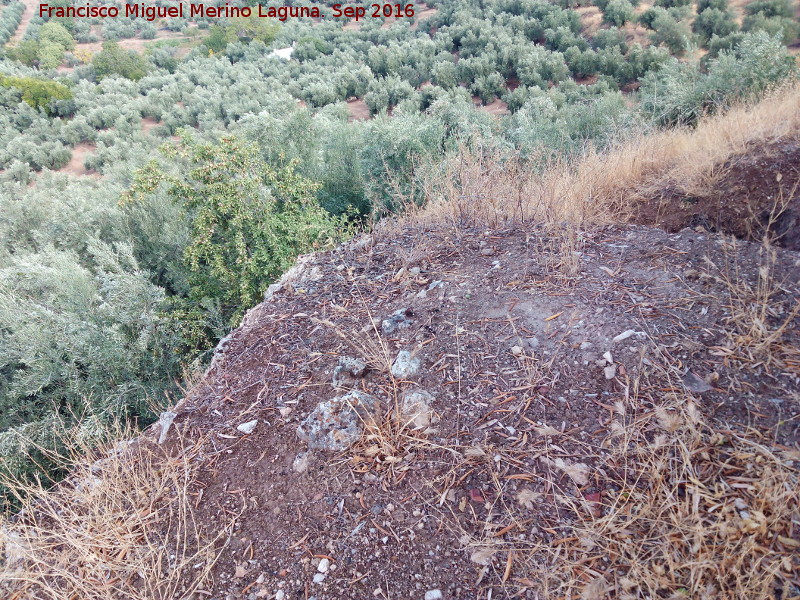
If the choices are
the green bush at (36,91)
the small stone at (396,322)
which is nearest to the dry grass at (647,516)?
the small stone at (396,322)

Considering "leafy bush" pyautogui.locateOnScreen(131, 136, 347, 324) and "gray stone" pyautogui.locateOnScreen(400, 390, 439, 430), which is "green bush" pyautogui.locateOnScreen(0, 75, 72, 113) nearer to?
"leafy bush" pyautogui.locateOnScreen(131, 136, 347, 324)

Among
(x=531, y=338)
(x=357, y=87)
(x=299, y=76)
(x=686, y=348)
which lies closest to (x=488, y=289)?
(x=531, y=338)

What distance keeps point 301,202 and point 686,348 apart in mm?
4789

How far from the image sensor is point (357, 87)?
17109mm

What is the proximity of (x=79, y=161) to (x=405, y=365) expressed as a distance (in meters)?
17.2

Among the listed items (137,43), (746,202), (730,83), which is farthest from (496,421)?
(137,43)

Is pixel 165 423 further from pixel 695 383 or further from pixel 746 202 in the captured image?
pixel 746 202

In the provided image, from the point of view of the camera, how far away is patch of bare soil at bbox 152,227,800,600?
1.69 meters

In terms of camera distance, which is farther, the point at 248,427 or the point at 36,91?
the point at 36,91

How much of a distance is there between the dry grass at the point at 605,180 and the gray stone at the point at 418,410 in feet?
6.35

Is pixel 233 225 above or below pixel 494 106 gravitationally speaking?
below

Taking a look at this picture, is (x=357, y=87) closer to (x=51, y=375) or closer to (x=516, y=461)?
(x=51, y=375)

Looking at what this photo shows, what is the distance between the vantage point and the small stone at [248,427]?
2.37 metres

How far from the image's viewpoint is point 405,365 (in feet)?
8.18
